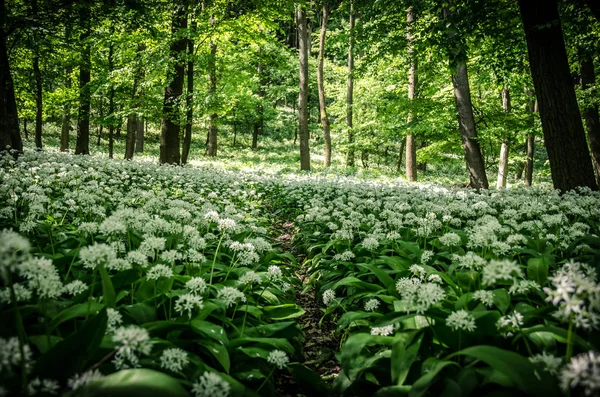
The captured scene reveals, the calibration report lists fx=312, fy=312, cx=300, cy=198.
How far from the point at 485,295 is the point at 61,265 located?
3.60 m

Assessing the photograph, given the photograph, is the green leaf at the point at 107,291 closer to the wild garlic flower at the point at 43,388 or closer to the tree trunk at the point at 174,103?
the wild garlic flower at the point at 43,388

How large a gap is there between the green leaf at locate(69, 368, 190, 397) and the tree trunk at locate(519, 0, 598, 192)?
7.86m

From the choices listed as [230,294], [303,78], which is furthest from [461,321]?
[303,78]

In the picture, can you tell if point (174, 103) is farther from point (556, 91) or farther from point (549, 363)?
point (549, 363)

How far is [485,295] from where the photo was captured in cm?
227

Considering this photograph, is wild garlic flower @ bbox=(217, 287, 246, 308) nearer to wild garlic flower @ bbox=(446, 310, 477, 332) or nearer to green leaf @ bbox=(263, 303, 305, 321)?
green leaf @ bbox=(263, 303, 305, 321)

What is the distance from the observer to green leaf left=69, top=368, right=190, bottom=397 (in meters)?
1.32

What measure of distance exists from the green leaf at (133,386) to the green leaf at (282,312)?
174 centimetres

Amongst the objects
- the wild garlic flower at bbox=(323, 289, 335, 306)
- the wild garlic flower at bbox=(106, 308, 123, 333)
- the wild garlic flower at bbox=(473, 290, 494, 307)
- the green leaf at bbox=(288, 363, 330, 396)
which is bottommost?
the green leaf at bbox=(288, 363, 330, 396)

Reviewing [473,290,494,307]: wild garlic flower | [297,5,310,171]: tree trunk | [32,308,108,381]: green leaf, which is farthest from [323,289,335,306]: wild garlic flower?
[297,5,310,171]: tree trunk

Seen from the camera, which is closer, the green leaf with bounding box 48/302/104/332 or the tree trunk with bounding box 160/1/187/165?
the green leaf with bounding box 48/302/104/332

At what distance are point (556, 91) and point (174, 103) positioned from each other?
11.5m

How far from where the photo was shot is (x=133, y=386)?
1.36 metres

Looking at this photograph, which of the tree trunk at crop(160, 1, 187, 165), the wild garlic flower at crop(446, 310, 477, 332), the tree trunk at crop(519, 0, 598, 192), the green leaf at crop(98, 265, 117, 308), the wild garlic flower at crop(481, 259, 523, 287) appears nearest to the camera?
the wild garlic flower at crop(481, 259, 523, 287)
